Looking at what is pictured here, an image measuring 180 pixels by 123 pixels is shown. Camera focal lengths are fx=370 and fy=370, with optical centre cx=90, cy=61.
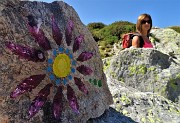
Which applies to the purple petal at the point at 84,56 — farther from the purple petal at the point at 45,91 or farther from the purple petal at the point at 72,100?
the purple petal at the point at 45,91

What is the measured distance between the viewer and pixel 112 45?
1458 inches

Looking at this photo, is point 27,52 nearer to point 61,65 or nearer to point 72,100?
point 61,65

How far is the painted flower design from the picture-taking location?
20.5 ft

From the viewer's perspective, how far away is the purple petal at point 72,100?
23.1 feet

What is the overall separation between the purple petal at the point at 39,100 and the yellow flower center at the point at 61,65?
13.4 inches

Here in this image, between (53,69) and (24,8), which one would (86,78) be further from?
(24,8)

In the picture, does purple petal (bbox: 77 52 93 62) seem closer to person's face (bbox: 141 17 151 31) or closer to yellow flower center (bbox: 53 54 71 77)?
yellow flower center (bbox: 53 54 71 77)

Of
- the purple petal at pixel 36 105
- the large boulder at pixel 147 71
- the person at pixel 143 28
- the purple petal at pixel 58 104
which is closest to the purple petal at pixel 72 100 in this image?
the purple petal at pixel 58 104

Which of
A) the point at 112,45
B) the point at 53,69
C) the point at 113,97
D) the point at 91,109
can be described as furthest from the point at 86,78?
the point at 112,45

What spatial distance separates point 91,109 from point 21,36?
230 centimetres

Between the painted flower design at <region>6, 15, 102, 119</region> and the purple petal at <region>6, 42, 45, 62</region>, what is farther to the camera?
the painted flower design at <region>6, 15, 102, 119</region>

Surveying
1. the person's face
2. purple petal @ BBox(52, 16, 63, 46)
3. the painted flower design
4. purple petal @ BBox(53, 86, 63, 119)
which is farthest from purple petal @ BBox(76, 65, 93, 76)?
the person's face

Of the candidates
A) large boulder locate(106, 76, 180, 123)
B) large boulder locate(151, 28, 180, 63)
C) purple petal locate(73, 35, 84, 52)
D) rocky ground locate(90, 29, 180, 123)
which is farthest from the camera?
large boulder locate(151, 28, 180, 63)

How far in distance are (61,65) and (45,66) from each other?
0.43 metres
